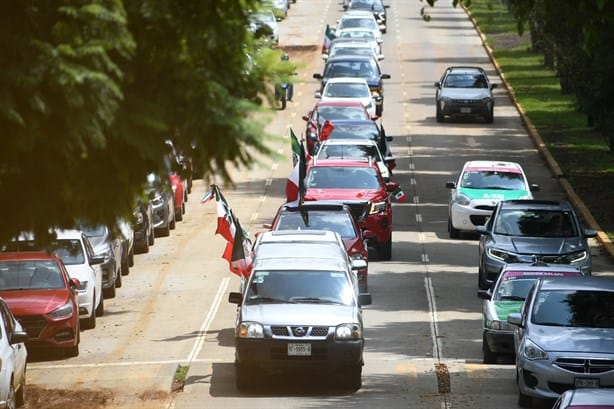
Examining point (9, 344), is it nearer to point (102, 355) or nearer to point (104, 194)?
point (102, 355)

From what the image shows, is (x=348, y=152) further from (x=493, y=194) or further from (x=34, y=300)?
(x=34, y=300)

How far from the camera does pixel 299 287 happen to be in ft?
73.9

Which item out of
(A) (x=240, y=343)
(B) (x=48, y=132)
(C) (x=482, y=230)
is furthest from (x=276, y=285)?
(B) (x=48, y=132)

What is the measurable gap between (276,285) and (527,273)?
4556 millimetres

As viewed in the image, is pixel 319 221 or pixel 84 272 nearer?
pixel 84 272

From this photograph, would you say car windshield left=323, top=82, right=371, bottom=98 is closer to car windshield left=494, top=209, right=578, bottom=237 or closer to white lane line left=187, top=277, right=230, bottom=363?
white lane line left=187, top=277, right=230, bottom=363

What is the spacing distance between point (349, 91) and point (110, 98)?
46.3 m

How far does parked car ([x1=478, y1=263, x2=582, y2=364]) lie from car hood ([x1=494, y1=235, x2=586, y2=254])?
411cm

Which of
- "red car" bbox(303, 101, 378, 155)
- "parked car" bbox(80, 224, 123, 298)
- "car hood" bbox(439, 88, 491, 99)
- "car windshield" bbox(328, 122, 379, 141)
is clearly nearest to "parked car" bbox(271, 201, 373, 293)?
"parked car" bbox(80, 224, 123, 298)

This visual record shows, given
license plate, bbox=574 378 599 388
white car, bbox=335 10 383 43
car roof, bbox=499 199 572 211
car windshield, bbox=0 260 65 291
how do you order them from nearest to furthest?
license plate, bbox=574 378 599 388, car windshield, bbox=0 260 65 291, car roof, bbox=499 199 572 211, white car, bbox=335 10 383 43

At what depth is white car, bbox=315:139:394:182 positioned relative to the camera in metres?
41.8

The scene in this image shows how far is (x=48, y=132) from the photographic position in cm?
1126

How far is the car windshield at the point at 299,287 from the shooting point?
22344 millimetres

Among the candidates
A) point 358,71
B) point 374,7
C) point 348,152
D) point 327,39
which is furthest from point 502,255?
point 374,7
